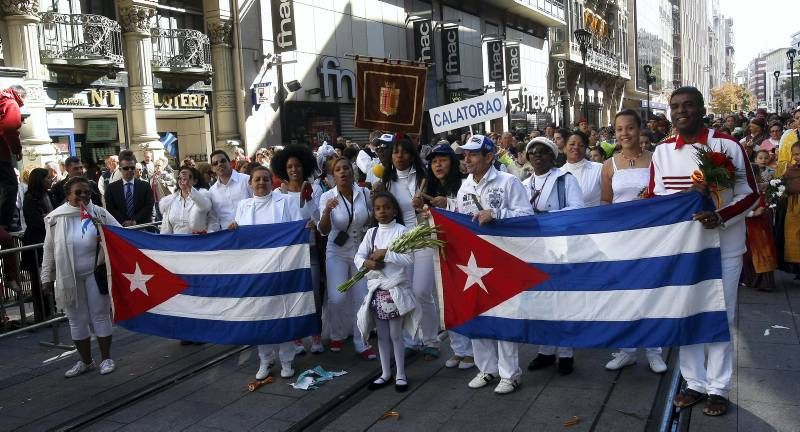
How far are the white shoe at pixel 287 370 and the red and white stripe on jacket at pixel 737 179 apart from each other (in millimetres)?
3493

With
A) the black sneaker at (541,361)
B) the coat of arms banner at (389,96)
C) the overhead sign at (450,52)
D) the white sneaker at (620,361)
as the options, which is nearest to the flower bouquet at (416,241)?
the black sneaker at (541,361)

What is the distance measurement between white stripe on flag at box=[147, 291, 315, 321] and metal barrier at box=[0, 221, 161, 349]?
2.09m

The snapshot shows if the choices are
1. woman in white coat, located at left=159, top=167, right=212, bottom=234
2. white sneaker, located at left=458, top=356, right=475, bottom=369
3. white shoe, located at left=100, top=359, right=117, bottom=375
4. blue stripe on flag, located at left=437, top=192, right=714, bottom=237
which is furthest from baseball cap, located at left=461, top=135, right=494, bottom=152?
white shoe, located at left=100, top=359, right=117, bottom=375

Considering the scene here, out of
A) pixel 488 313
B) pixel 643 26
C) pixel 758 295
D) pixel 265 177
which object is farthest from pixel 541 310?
pixel 643 26

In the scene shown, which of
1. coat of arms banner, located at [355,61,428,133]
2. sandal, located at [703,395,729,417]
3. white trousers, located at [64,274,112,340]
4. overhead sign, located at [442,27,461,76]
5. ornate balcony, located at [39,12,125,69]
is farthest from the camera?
overhead sign, located at [442,27,461,76]

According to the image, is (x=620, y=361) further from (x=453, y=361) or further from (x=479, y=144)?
(x=479, y=144)

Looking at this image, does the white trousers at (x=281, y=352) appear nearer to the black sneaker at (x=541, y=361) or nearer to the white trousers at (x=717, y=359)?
the black sneaker at (x=541, y=361)

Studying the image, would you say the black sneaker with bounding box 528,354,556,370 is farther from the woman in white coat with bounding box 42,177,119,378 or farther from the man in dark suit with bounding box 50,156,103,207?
the man in dark suit with bounding box 50,156,103,207

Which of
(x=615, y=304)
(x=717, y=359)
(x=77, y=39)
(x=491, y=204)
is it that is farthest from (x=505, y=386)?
(x=77, y=39)

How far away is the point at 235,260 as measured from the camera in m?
6.26

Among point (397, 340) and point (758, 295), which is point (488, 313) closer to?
point (397, 340)

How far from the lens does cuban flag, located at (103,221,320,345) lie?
611 cm

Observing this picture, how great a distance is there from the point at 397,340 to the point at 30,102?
13238 mm

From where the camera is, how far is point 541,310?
17.2 ft
